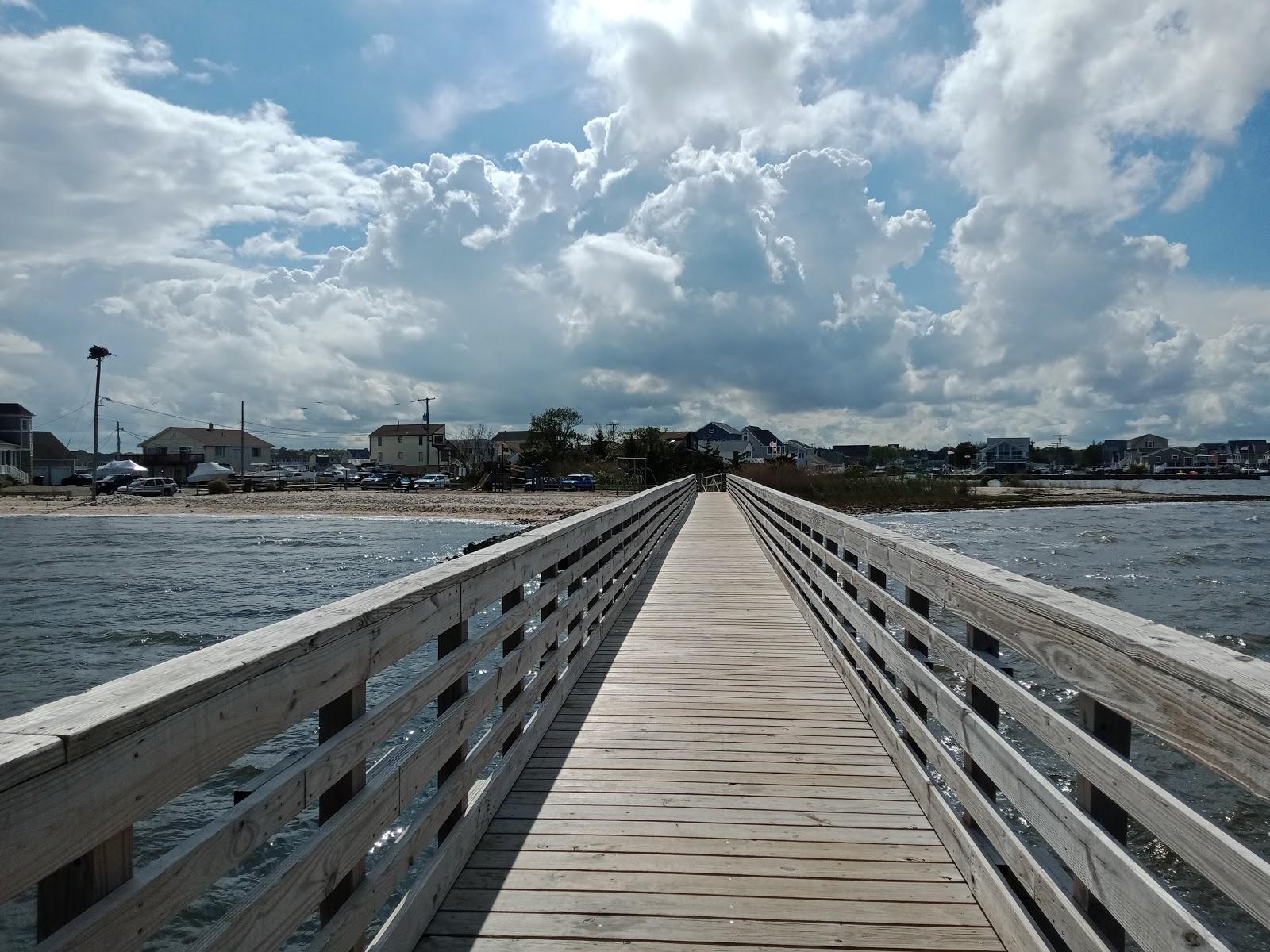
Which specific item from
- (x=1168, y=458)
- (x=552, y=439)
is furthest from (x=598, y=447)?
(x=1168, y=458)

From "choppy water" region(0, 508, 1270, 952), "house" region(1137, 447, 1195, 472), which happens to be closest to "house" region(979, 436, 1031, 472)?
"house" region(1137, 447, 1195, 472)

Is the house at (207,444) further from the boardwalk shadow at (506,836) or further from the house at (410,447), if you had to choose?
the boardwalk shadow at (506,836)

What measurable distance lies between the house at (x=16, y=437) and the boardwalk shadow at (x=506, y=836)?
275 feet

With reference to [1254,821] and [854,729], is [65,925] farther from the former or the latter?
[1254,821]

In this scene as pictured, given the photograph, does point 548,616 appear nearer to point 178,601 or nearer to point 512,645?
point 512,645

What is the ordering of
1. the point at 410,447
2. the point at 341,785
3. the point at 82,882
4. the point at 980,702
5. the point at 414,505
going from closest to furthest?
the point at 82,882
the point at 341,785
the point at 980,702
the point at 414,505
the point at 410,447

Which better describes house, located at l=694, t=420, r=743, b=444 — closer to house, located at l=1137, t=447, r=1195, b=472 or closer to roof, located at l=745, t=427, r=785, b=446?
roof, located at l=745, t=427, r=785, b=446

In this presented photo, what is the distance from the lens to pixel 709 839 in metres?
Answer: 3.32

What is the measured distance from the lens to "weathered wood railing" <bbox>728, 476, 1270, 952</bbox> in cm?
157

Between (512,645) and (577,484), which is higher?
(512,645)

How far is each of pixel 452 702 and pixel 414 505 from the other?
1884 inches

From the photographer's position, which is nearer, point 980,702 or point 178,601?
point 980,702

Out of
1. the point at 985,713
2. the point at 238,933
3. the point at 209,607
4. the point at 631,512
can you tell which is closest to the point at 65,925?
the point at 238,933

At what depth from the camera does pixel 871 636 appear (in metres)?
4.63
